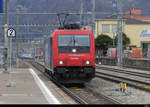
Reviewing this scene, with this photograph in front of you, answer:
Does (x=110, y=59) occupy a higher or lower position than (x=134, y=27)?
lower

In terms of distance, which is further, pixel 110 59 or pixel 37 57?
pixel 37 57

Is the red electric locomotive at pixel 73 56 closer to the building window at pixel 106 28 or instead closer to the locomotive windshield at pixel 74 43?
the locomotive windshield at pixel 74 43

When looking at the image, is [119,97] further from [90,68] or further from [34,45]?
[34,45]

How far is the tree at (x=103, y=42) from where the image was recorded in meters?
69.9

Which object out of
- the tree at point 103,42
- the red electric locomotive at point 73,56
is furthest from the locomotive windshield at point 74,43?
the tree at point 103,42

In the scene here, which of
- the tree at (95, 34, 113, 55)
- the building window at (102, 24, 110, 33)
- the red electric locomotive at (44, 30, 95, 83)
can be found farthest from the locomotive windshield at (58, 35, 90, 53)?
the building window at (102, 24, 110, 33)


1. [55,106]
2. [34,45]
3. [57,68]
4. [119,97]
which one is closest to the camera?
[55,106]

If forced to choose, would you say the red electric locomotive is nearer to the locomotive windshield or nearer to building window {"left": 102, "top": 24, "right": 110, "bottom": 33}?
the locomotive windshield

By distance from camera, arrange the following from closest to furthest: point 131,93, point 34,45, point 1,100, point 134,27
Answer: point 1,100 → point 131,93 → point 134,27 → point 34,45

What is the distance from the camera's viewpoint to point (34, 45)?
284 feet

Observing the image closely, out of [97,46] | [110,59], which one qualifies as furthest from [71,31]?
[97,46]

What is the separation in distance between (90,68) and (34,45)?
223ft

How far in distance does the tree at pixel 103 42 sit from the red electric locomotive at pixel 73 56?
49.3m

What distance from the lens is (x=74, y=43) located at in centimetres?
1983
